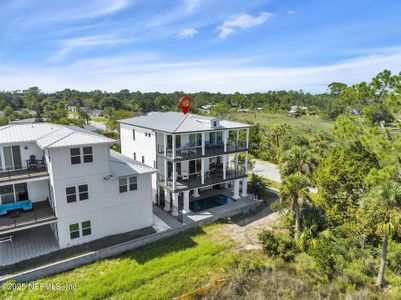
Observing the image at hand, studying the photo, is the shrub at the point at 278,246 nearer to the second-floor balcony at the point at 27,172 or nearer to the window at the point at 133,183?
the window at the point at 133,183

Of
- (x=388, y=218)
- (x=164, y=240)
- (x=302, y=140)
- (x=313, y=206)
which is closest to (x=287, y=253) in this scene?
(x=313, y=206)

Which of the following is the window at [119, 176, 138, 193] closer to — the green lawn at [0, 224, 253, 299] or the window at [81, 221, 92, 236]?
the window at [81, 221, 92, 236]

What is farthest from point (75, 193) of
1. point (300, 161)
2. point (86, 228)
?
point (300, 161)

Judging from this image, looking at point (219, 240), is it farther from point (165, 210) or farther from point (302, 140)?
point (302, 140)

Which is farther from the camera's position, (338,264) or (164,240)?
(164,240)

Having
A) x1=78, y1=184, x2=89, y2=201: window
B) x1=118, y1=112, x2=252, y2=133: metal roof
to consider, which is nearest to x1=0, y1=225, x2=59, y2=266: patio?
x1=78, y1=184, x2=89, y2=201: window

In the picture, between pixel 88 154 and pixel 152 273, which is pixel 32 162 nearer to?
pixel 88 154
